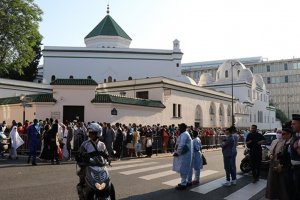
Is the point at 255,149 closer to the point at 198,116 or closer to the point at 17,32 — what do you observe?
the point at 17,32

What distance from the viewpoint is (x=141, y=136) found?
22844 mm

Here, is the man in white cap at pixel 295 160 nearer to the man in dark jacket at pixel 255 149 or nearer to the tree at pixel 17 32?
the man in dark jacket at pixel 255 149

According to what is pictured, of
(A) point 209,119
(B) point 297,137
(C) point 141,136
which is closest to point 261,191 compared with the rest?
(B) point 297,137

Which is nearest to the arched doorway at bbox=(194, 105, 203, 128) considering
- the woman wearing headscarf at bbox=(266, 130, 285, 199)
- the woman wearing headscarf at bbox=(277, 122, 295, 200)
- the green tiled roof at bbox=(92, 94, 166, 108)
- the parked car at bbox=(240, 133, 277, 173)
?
the green tiled roof at bbox=(92, 94, 166, 108)

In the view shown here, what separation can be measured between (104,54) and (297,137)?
52692mm

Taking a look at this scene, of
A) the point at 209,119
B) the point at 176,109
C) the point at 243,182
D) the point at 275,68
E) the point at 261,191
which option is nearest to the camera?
the point at 261,191

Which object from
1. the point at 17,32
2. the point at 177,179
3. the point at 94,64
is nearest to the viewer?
the point at 177,179

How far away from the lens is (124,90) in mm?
40812

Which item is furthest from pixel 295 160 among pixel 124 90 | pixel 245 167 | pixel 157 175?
pixel 124 90

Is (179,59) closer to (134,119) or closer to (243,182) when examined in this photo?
(134,119)

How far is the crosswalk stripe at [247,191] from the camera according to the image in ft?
33.1

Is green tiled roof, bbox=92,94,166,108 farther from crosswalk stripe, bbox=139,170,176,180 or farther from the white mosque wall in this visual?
the white mosque wall

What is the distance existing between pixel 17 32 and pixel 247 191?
94.2 feet

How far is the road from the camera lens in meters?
9.78
